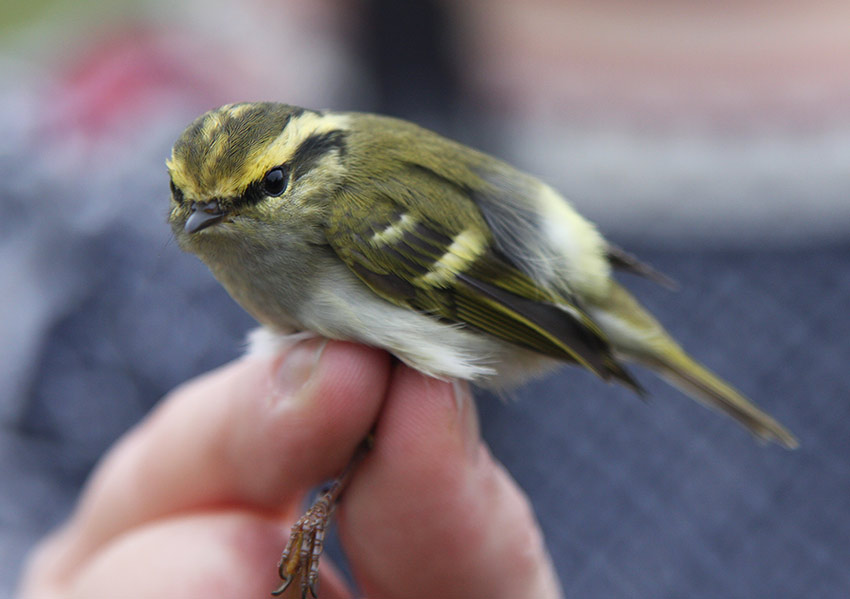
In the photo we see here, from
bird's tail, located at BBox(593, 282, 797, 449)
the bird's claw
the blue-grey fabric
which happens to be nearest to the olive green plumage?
bird's tail, located at BBox(593, 282, 797, 449)

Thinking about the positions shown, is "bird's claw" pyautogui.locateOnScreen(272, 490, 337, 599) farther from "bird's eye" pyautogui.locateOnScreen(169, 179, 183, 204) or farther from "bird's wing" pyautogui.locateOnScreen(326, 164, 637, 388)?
"bird's eye" pyautogui.locateOnScreen(169, 179, 183, 204)

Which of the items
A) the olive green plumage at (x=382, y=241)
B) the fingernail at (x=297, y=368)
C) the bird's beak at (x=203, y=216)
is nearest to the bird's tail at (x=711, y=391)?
the olive green plumage at (x=382, y=241)

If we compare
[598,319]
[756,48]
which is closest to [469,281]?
[598,319]

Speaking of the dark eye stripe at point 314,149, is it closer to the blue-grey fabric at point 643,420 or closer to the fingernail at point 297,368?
the fingernail at point 297,368

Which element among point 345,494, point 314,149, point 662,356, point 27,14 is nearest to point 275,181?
point 314,149

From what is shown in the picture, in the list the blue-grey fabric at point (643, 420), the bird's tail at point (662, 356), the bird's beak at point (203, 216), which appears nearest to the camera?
the bird's beak at point (203, 216)

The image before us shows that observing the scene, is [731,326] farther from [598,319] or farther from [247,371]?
[247,371]

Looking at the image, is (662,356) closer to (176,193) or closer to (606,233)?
(606,233)
